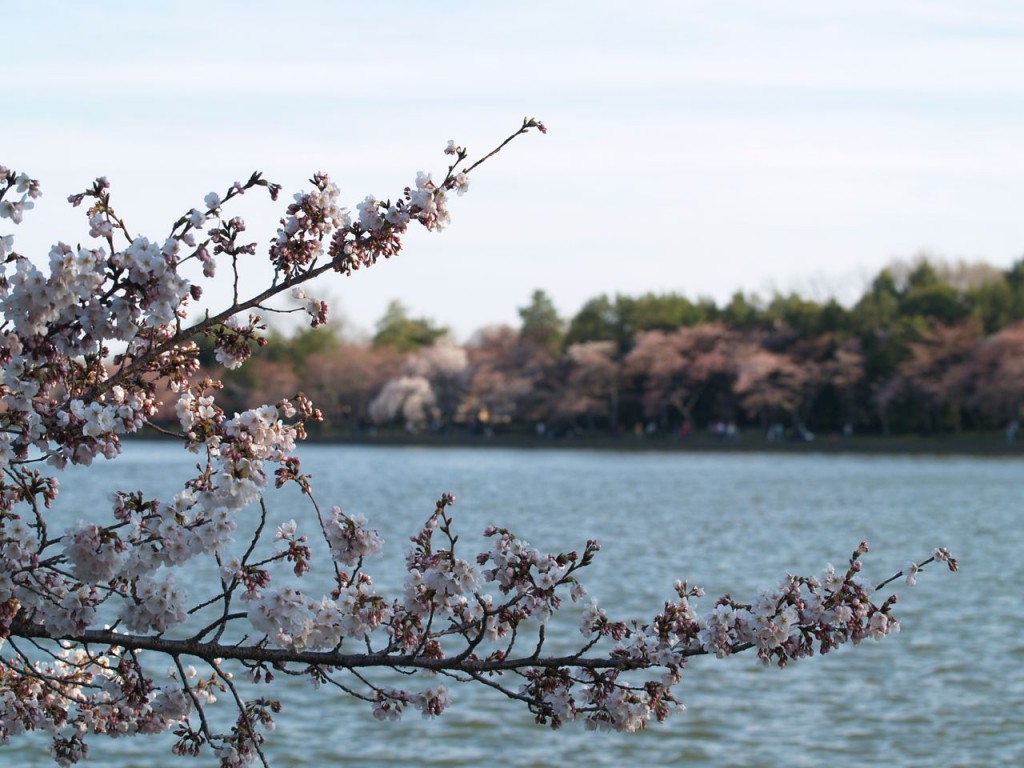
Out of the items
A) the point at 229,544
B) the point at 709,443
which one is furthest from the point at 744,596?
the point at 709,443

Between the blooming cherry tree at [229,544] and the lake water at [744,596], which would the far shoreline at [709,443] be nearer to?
the lake water at [744,596]

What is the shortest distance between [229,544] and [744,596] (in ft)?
57.4

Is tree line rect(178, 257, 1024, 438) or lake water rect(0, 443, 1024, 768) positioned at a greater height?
tree line rect(178, 257, 1024, 438)

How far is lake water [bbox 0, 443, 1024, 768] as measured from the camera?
12.2 meters

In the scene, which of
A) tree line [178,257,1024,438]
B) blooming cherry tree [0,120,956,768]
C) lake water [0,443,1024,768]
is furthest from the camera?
tree line [178,257,1024,438]

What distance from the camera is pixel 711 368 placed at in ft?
234

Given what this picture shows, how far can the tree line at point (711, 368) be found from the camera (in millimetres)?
63844

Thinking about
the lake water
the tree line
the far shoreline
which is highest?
the tree line

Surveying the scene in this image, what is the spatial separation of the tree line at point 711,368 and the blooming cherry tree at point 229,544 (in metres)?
57.2

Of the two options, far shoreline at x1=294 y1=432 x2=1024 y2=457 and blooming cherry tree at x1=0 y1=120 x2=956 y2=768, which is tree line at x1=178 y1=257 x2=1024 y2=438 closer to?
far shoreline at x1=294 y1=432 x2=1024 y2=457

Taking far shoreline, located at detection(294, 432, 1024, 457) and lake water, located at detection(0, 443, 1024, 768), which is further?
far shoreline, located at detection(294, 432, 1024, 457)

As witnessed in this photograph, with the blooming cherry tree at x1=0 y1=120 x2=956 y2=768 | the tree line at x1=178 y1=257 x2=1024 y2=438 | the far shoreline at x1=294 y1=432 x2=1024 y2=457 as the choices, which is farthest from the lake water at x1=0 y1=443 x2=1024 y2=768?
the tree line at x1=178 y1=257 x2=1024 y2=438

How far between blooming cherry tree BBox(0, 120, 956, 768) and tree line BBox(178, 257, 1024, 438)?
57219mm

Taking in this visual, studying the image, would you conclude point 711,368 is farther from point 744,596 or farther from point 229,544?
point 229,544
